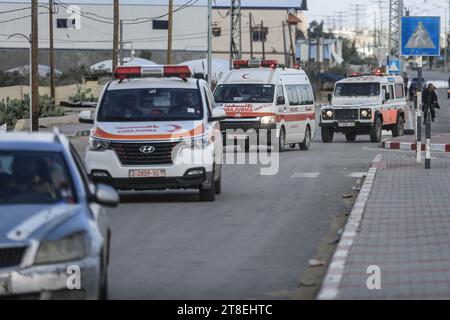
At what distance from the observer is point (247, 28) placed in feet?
387

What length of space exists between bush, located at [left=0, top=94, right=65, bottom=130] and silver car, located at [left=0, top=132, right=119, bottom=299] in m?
37.1

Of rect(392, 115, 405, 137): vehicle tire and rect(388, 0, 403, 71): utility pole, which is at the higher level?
rect(388, 0, 403, 71): utility pole

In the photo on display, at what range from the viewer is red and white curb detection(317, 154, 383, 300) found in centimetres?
976

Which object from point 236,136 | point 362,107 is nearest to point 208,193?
point 236,136

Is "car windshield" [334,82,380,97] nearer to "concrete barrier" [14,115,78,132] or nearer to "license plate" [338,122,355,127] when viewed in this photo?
"license plate" [338,122,355,127]

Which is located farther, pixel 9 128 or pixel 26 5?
pixel 26 5

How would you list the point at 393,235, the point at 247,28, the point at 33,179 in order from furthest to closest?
the point at 247,28 < the point at 393,235 < the point at 33,179

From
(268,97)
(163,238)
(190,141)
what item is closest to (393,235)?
(163,238)

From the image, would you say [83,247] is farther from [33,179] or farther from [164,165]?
[164,165]

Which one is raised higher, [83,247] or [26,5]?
[26,5]

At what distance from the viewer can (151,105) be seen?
19.6m

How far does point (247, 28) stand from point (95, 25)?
677 inches

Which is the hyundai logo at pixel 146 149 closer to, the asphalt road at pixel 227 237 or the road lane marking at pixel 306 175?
the asphalt road at pixel 227 237

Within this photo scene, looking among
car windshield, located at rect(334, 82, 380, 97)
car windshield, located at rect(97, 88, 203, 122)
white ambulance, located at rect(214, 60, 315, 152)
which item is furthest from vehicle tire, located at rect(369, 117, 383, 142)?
car windshield, located at rect(97, 88, 203, 122)
